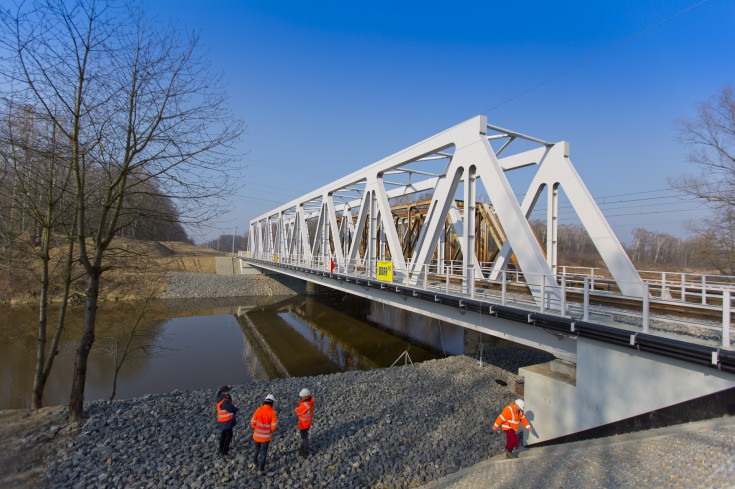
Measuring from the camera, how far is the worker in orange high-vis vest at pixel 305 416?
6777 mm

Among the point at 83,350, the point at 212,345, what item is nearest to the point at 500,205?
the point at 83,350

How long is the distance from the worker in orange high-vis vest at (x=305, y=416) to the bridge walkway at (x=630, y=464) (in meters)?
2.59

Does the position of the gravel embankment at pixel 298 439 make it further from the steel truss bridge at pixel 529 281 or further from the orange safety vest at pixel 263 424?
the steel truss bridge at pixel 529 281

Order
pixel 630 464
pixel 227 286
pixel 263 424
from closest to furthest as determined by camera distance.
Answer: pixel 630 464 < pixel 263 424 < pixel 227 286

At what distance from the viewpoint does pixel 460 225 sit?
20.8m

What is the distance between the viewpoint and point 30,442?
6.32 meters

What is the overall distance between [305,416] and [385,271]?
7896 mm

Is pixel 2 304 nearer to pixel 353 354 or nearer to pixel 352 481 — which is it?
pixel 353 354

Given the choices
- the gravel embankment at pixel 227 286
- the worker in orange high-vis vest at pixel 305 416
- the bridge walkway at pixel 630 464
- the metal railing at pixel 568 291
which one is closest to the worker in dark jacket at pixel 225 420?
the worker in orange high-vis vest at pixel 305 416

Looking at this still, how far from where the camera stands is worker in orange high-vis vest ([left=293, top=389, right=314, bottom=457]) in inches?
267

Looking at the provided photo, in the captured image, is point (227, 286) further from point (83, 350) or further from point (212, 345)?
point (83, 350)

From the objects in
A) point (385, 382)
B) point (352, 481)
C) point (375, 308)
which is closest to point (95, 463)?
point (352, 481)

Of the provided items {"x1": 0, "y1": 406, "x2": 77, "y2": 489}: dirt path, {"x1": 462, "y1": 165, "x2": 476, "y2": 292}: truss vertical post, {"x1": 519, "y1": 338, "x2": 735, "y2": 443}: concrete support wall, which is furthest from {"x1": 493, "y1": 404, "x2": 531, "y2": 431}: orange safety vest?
{"x1": 0, "y1": 406, "x2": 77, "y2": 489}: dirt path

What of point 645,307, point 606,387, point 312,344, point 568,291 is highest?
point 645,307
